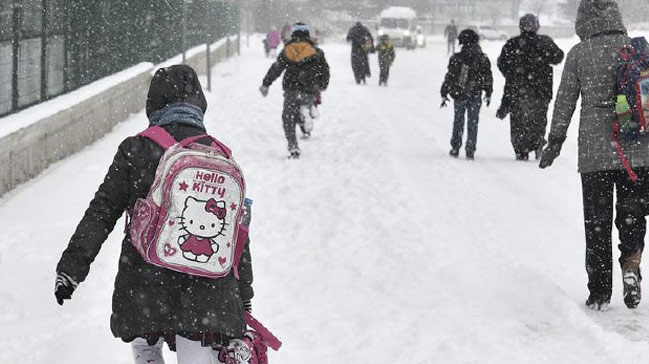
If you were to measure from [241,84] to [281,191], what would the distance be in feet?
48.5

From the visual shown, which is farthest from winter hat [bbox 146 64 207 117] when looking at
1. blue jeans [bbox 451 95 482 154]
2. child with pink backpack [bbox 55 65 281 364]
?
blue jeans [bbox 451 95 482 154]

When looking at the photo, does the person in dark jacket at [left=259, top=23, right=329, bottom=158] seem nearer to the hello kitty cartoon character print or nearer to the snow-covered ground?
the snow-covered ground

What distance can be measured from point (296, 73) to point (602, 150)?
23.7 ft

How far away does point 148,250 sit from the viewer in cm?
326

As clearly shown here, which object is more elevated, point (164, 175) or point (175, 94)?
point (175, 94)

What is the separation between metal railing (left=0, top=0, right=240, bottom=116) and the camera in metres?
9.70

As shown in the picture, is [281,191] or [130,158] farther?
[281,191]

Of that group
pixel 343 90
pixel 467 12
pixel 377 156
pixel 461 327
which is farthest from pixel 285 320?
pixel 467 12

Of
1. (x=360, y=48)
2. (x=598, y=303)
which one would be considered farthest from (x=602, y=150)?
(x=360, y=48)

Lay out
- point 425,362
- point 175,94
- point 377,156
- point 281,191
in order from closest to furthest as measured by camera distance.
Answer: point 175,94, point 425,362, point 281,191, point 377,156

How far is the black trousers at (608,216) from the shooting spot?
6066mm

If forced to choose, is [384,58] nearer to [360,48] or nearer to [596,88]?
[360,48]

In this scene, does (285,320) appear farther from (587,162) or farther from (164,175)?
(164,175)

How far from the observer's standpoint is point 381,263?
24.9 ft
